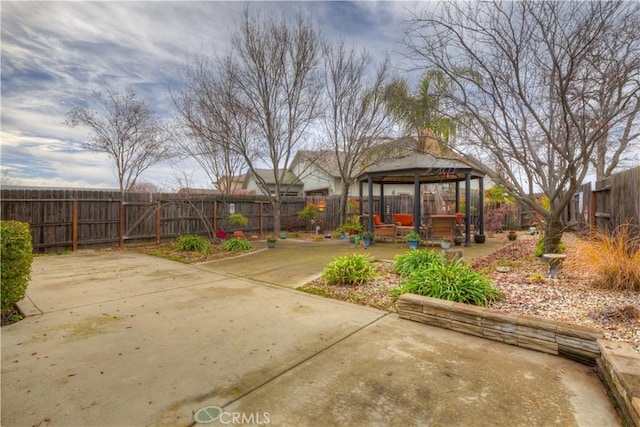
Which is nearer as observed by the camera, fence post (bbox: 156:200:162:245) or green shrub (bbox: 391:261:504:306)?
green shrub (bbox: 391:261:504:306)

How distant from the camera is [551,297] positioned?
3.80 metres

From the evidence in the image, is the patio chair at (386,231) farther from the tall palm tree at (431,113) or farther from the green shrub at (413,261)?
the green shrub at (413,261)

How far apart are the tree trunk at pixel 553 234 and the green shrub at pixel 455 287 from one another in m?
2.64

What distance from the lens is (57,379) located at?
2338mm

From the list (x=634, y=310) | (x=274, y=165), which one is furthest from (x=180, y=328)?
(x=274, y=165)

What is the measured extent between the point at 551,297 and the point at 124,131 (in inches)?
764

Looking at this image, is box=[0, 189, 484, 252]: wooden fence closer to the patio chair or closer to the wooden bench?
the patio chair

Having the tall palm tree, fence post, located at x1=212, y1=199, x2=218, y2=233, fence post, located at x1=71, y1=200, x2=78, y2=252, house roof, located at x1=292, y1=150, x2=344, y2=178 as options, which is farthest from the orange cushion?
fence post, located at x1=71, y1=200, x2=78, y2=252

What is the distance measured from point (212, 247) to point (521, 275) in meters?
7.79

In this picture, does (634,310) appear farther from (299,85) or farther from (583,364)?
(299,85)

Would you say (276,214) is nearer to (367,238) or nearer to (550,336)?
(367,238)

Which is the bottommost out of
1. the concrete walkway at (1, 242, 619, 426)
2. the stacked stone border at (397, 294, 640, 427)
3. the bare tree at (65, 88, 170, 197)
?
the concrete walkway at (1, 242, 619, 426)

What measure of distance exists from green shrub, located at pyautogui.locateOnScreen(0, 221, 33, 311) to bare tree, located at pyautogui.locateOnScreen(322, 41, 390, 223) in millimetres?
10225

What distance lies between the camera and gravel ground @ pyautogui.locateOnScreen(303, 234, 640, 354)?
301cm
